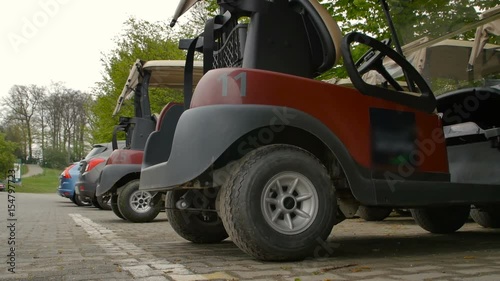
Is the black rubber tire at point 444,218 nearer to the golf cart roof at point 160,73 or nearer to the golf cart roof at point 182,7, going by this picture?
the golf cart roof at point 182,7

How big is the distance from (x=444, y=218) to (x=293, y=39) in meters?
3.23

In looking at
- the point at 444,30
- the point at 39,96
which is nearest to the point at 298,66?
the point at 444,30

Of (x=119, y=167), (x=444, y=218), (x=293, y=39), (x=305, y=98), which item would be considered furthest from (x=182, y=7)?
(x=119, y=167)

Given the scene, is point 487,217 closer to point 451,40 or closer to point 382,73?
point 451,40

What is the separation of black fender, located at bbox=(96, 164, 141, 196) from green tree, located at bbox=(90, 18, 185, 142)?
1945 cm

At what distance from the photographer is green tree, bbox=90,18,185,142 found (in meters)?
29.3

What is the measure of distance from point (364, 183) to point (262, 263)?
0.97 metres

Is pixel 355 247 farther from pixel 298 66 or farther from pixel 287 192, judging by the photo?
pixel 298 66

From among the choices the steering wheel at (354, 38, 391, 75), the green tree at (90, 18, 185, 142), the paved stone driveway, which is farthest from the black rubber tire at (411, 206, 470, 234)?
the green tree at (90, 18, 185, 142)

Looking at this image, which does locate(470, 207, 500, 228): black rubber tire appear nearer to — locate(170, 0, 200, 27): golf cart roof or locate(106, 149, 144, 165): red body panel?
locate(170, 0, 200, 27): golf cart roof

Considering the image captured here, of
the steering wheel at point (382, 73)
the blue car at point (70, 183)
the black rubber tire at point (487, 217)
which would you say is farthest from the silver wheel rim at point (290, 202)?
the blue car at point (70, 183)

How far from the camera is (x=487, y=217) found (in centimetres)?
716

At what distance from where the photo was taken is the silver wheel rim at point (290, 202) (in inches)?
152

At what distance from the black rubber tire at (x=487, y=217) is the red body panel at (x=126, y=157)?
5.46 metres
